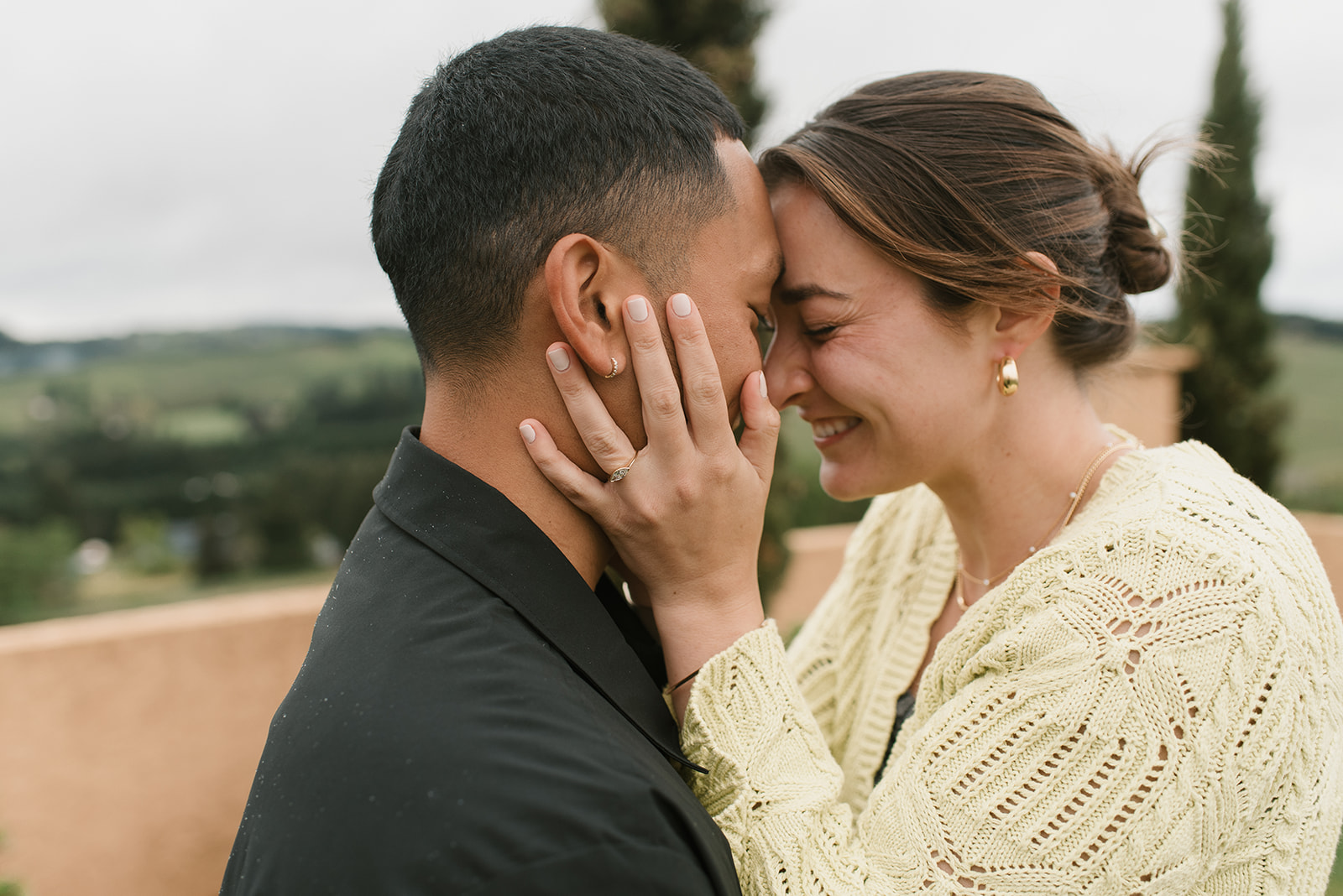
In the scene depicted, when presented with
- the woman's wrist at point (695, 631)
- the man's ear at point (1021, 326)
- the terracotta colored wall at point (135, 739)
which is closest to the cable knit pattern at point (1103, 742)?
the woman's wrist at point (695, 631)

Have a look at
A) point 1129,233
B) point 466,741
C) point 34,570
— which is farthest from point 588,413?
point 34,570

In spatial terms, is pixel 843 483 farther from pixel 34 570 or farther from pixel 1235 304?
pixel 1235 304

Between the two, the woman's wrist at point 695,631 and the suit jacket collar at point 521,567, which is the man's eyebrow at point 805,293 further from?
the suit jacket collar at point 521,567

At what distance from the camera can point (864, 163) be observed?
211cm

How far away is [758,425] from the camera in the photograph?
188 cm

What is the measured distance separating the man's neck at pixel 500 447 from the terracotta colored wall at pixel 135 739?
341 centimetres

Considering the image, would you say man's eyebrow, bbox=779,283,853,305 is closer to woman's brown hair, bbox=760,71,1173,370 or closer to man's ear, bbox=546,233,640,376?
woman's brown hair, bbox=760,71,1173,370

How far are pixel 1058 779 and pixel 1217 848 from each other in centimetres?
32

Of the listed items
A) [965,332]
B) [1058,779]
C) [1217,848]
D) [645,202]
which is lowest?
[1217,848]

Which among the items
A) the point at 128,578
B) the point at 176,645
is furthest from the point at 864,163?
the point at 128,578

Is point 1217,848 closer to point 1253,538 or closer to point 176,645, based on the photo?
point 1253,538

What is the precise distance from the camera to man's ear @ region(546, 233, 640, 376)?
1.55 meters

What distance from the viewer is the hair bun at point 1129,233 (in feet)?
7.61

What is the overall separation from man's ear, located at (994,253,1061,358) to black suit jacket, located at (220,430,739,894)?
1.22m
